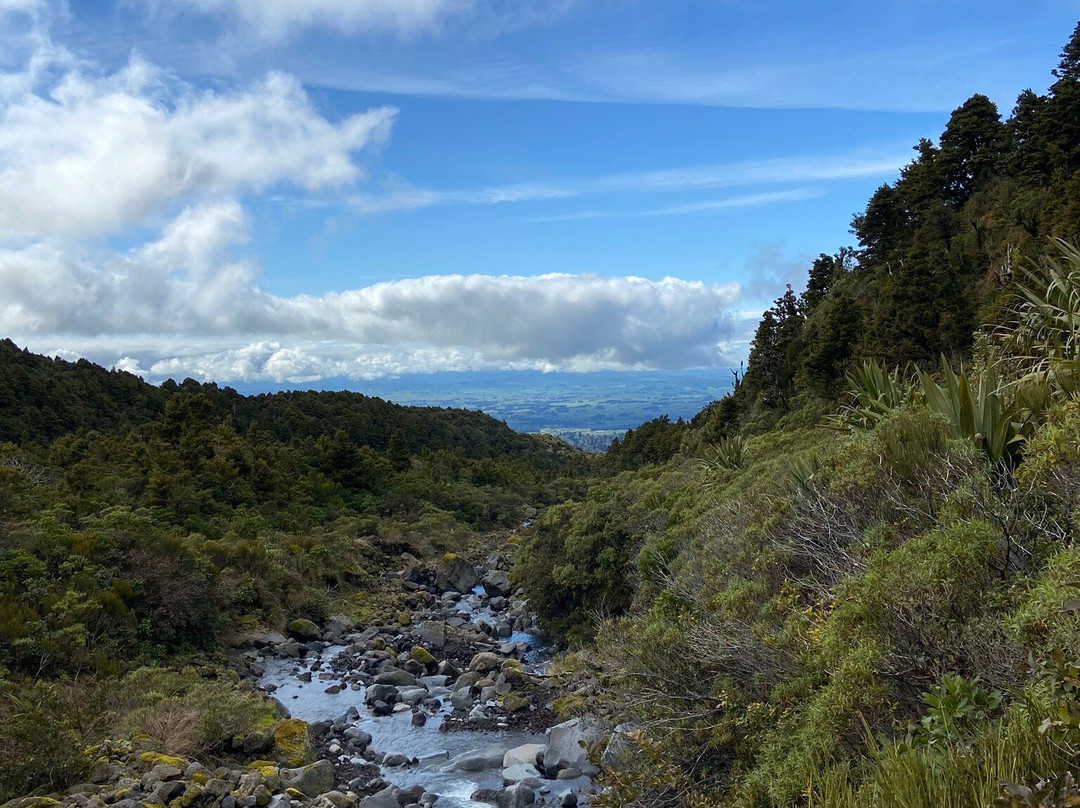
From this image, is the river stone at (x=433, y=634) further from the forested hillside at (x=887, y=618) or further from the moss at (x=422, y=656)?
the forested hillside at (x=887, y=618)

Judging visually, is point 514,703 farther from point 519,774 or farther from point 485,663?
point 519,774

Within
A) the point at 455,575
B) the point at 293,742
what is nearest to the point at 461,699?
the point at 293,742

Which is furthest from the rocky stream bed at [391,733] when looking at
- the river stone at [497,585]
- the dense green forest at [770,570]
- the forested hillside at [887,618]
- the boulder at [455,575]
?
the boulder at [455,575]

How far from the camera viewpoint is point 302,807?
7.88 metres

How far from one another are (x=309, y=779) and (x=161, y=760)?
5.64 ft

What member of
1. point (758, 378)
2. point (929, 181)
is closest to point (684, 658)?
point (758, 378)

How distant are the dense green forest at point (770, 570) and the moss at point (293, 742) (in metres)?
0.73

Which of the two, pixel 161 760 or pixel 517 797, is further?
pixel 517 797

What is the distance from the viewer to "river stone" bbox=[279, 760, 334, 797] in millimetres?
8531

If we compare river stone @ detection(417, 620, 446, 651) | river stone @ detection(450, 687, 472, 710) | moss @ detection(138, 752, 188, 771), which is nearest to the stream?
river stone @ detection(450, 687, 472, 710)

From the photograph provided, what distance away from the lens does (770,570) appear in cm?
708

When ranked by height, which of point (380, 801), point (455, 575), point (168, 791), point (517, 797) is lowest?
point (455, 575)

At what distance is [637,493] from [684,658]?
425 inches

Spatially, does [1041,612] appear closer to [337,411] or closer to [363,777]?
[363,777]
